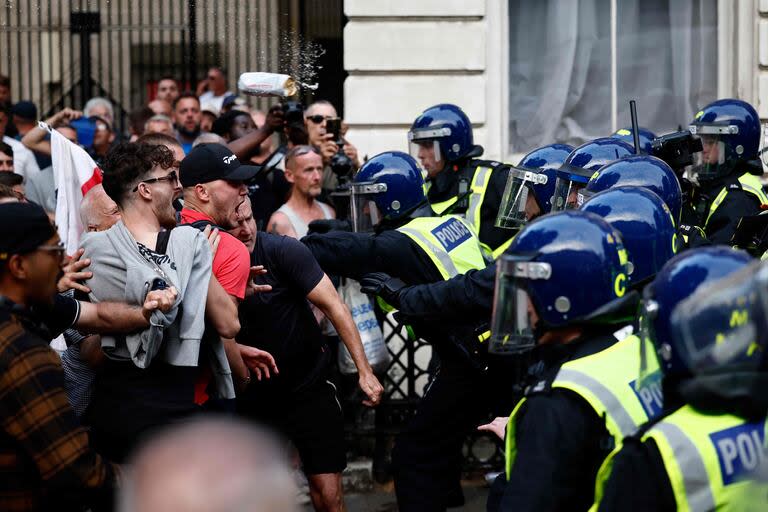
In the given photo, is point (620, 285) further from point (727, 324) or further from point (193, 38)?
point (193, 38)

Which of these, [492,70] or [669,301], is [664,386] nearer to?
[669,301]

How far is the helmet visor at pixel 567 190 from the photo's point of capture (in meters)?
5.63

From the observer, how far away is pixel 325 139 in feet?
28.9

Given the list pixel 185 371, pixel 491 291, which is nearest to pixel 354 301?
pixel 491 291

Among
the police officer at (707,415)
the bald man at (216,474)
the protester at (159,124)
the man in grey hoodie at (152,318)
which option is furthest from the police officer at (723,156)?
the bald man at (216,474)

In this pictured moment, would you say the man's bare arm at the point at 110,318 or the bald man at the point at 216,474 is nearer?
the bald man at the point at 216,474

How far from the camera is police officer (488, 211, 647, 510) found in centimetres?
317

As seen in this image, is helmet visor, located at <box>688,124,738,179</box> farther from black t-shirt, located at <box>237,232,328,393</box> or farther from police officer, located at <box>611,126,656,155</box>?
black t-shirt, located at <box>237,232,328,393</box>

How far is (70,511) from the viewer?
379 cm

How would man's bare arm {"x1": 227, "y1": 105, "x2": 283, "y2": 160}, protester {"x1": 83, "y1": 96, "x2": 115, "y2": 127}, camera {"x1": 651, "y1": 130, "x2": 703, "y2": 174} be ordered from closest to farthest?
camera {"x1": 651, "y1": 130, "x2": 703, "y2": 174} → man's bare arm {"x1": 227, "y1": 105, "x2": 283, "y2": 160} → protester {"x1": 83, "y1": 96, "x2": 115, "y2": 127}

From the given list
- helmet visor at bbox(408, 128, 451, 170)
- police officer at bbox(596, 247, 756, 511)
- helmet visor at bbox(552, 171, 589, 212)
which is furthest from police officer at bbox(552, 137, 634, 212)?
police officer at bbox(596, 247, 756, 511)

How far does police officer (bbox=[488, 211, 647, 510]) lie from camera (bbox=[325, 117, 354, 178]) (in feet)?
14.1

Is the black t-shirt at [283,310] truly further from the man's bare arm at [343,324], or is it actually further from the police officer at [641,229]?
the police officer at [641,229]

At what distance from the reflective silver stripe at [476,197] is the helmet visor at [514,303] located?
352 centimetres
